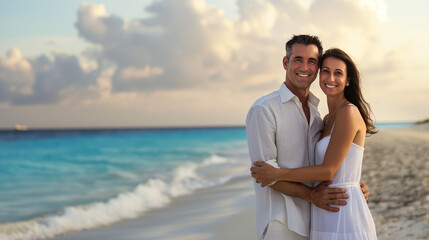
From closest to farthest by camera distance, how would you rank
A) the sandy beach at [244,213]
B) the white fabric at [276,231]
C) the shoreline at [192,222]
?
the white fabric at [276,231] → the sandy beach at [244,213] → the shoreline at [192,222]

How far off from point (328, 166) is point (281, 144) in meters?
0.36

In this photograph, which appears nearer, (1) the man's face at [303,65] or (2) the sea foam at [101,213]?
(1) the man's face at [303,65]

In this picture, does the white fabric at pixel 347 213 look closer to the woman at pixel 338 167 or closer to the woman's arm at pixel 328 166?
the woman at pixel 338 167

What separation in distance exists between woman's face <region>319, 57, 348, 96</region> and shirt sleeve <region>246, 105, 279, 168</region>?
535 millimetres

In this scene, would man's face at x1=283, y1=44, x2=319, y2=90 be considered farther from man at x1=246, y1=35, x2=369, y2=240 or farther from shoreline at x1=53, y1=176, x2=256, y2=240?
shoreline at x1=53, y1=176, x2=256, y2=240

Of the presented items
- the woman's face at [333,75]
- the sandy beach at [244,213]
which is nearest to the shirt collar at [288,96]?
the woman's face at [333,75]

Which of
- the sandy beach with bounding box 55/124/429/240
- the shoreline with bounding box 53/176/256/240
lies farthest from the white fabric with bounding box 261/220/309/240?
the shoreline with bounding box 53/176/256/240

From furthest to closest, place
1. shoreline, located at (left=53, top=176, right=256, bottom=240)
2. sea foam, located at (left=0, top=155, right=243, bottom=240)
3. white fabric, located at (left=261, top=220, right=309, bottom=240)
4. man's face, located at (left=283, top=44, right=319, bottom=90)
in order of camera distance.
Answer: sea foam, located at (left=0, top=155, right=243, bottom=240) → shoreline, located at (left=53, top=176, right=256, bottom=240) → man's face, located at (left=283, top=44, right=319, bottom=90) → white fabric, located at (left=261, top=220, right=309, bottom=240)

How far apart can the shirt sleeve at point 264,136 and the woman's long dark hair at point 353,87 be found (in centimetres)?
67

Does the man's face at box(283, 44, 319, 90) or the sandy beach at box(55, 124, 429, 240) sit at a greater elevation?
the man's face at box(283, 44, 319, 90)

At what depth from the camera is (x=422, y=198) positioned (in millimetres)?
6938

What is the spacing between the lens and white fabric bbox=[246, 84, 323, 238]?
9.84 feet

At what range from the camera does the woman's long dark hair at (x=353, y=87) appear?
10.5 feet

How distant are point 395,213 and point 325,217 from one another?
12.8 ft
